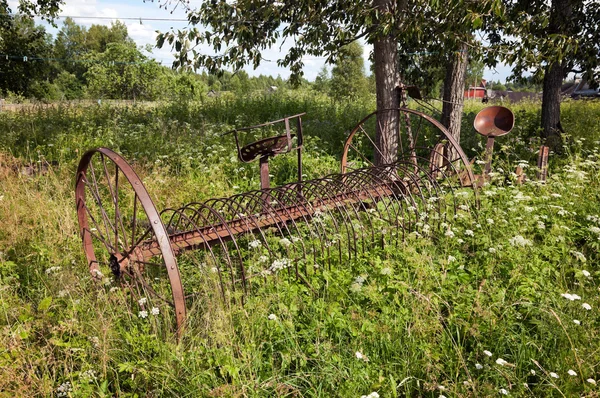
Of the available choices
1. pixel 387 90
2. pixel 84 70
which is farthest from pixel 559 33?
pixel 84 70

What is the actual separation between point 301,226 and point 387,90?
2.73 meters

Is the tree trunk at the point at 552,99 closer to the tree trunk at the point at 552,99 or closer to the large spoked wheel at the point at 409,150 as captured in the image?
the tree trunk at the point at 552,99

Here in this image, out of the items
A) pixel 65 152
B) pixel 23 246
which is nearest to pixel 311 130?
pixel 65 152

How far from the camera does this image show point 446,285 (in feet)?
9.19

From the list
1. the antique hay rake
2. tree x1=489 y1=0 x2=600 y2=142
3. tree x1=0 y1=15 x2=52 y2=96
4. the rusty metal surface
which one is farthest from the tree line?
tree x1=489 y1=0 x2=600 y2=142

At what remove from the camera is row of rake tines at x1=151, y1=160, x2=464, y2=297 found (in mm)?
2867

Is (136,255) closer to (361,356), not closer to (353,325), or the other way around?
(353,325)

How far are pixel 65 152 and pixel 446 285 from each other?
5650 millimetres

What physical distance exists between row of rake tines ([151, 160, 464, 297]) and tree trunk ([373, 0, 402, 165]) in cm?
177

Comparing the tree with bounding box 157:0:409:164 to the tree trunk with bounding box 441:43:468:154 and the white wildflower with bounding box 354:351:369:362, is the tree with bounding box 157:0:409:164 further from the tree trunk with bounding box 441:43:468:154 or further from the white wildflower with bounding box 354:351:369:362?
the white wildflower with bounding box 354:351:369:362

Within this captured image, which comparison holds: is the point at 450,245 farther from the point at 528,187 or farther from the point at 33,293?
the point at 33,293

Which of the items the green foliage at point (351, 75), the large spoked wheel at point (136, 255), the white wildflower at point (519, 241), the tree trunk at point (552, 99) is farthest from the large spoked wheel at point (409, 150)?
the green foliage at point (351, 75)

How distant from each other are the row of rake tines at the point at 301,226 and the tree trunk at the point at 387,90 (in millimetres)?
1767

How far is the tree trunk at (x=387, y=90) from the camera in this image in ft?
18.6
